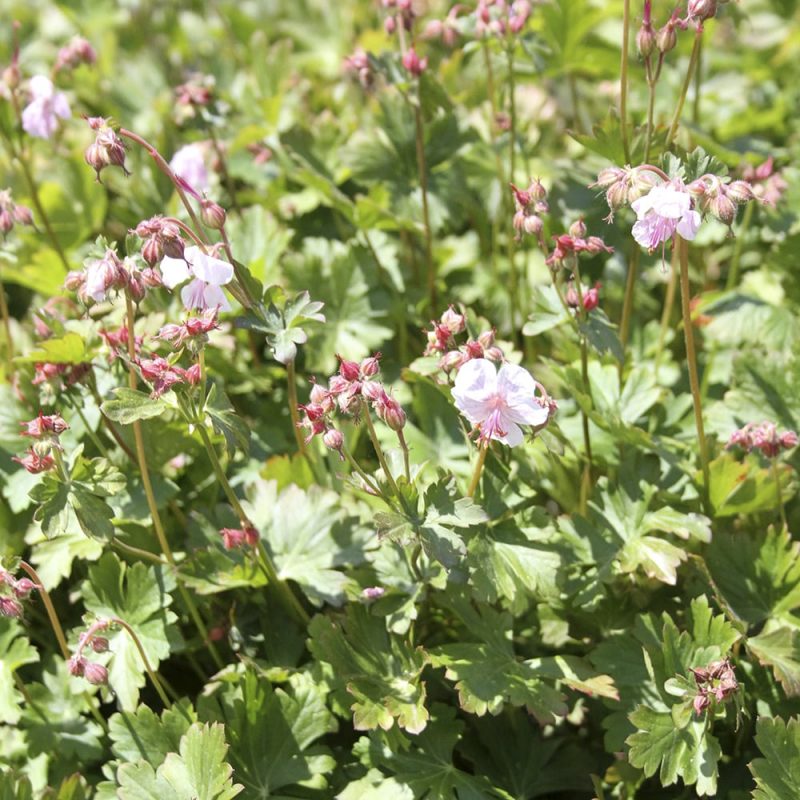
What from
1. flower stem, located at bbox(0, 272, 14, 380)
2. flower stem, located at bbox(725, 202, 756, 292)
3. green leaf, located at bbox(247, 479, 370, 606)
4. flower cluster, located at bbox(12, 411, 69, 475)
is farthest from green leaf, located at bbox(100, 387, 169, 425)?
flower stem, located at bbox(725, 202, 756, 292)

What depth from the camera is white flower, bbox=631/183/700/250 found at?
1.80 m

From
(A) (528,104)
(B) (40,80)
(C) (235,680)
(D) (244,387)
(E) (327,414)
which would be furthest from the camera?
(A) (528,104)

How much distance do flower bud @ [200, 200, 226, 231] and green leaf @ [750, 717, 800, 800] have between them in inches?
58.6

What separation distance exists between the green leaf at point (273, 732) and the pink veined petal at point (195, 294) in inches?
32.3

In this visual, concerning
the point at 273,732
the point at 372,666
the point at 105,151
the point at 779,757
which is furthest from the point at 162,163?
the point at 779,757

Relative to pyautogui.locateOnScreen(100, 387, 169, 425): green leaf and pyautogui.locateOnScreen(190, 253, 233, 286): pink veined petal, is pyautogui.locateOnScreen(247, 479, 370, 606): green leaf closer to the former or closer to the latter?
pyautogui.locateOnScreen(100, 387, 169, 425): green leaf

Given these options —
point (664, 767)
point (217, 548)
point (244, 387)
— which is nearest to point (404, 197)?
point (244, 387)

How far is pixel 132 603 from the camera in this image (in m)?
2.34

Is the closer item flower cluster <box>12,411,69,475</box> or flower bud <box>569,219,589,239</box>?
flower cluster <box>12,411,69,475</box>

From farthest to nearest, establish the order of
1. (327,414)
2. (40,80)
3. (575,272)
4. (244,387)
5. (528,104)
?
(528,104) → (244,387) → (40,80) → (575,272) → (327,414)

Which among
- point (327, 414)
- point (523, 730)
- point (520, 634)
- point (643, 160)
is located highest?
point (643, 160)

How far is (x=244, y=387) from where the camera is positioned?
300cm

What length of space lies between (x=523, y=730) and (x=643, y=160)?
53.2 inches

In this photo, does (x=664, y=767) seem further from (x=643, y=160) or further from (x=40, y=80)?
(x=40, y=80)
